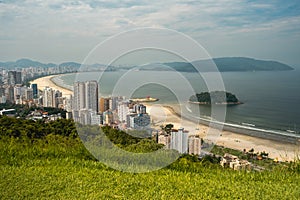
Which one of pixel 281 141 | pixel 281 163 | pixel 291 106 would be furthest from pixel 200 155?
pixel 291 106

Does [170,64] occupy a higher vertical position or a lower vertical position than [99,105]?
higher

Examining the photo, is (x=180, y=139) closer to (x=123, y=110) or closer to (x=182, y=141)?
(x=182, y=141)

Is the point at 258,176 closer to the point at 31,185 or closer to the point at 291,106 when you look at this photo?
the point at 31,185

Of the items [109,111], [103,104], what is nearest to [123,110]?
[109,111]

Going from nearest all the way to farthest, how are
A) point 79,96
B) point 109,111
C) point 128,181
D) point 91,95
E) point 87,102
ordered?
point 128,181 → point 109,111 → point 91,95 → point 87,102 → point 79,96

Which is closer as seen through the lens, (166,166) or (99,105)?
(166,166)

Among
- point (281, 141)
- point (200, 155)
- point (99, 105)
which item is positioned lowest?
point (281, 141)

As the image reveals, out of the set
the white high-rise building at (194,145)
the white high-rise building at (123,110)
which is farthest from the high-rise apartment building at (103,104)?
the white high-rise building at (194,145)

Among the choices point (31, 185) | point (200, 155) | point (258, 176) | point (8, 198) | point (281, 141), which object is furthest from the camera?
point (281, 141)
